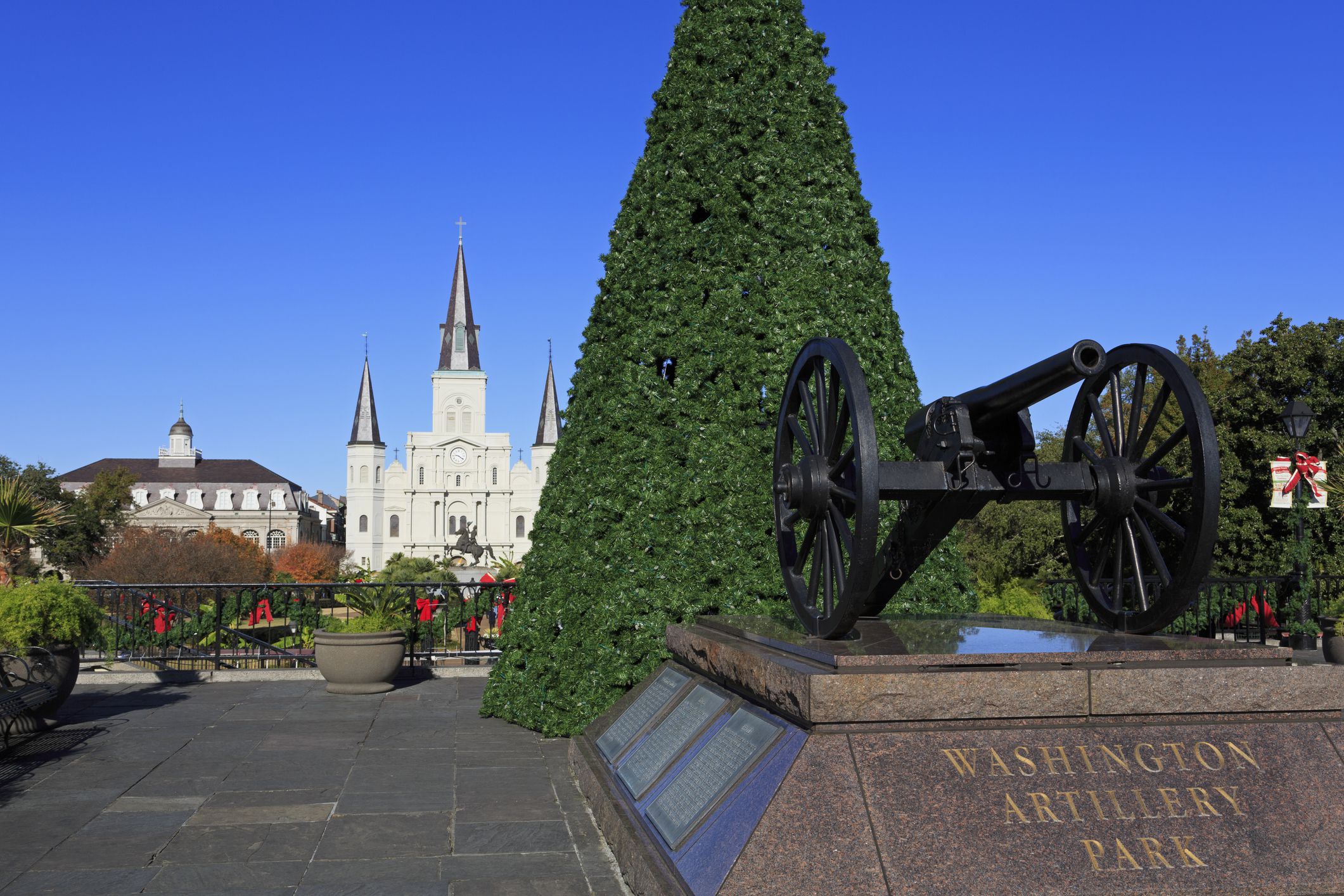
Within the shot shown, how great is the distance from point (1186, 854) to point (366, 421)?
105 metres

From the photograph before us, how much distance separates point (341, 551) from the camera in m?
96.5

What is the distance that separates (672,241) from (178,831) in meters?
4.97

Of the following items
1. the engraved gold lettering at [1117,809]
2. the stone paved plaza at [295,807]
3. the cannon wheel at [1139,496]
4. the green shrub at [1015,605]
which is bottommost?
the stone paved plaza at [295,807]

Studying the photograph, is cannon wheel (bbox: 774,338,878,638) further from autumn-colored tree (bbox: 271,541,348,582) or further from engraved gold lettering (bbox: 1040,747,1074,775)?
autumn-colored tree (bbox: 271,541,348,582)

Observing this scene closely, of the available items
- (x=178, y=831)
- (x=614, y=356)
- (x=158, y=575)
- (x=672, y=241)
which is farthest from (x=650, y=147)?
(x=158, y=575)

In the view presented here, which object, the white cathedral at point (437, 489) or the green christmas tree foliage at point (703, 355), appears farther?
the white cathedral at point (437, 489)

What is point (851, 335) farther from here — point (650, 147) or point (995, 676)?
point (995, 676)

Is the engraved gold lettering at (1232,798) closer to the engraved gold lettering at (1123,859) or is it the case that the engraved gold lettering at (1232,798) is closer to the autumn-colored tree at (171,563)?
the engraved gold lettering at (1123,859)

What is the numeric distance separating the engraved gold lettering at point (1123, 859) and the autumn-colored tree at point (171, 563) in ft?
150

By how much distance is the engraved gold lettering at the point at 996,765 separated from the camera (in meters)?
4.02

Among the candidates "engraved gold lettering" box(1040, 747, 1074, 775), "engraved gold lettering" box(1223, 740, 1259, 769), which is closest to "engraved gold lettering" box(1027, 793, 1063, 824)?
"engraved gold lettering" box(1040, 747, 1074, 775)

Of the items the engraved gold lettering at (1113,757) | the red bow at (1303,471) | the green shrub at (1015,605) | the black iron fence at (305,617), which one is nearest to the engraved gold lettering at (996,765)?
the engraved gold lettering at (1113,757)

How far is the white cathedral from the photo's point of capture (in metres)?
103

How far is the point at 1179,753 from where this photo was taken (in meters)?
4.18
